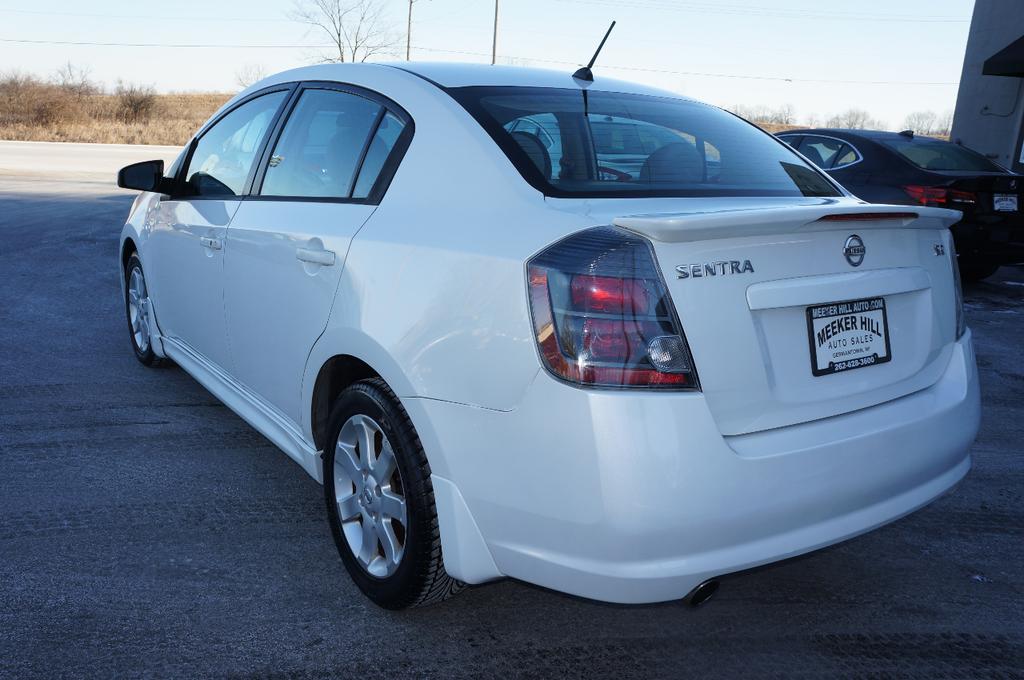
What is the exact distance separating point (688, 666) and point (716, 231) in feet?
4.01

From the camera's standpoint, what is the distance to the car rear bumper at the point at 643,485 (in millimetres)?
1960

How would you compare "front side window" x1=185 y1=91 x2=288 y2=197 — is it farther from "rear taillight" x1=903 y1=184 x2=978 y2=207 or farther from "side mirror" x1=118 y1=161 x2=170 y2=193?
"rear taillight" x1=903 y1=184 x2=978 y2=207

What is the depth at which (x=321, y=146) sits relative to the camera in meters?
3.13

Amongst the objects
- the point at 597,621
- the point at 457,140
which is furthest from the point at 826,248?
the point at 597,621

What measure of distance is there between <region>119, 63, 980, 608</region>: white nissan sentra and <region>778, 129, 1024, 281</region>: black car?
5670 mm

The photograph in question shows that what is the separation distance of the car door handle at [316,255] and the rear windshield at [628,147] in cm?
61

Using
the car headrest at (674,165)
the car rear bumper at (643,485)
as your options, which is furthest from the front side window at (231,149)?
the car rear bumper at (643,485)

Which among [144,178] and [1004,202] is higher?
[144,178]

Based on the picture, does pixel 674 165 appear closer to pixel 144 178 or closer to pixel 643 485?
→ pixel 643 485

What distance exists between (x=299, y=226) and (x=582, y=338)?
1.33 m

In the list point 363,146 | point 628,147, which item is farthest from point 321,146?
point 628,147

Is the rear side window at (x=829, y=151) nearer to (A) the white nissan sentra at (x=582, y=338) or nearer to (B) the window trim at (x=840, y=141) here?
(B) the window trim at (x=840, y=141)

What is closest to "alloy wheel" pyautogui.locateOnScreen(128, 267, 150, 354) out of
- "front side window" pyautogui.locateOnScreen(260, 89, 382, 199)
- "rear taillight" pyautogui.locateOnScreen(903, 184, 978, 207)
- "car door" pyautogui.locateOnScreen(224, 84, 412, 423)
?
"car door" pyautogui.locateOnScreen(224, 84, 412, 423)

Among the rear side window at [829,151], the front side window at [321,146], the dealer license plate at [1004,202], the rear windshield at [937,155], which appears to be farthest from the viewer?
the rear side window at [829,151]
